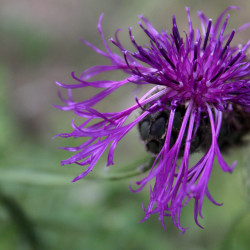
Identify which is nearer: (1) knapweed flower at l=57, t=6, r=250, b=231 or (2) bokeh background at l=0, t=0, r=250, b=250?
(1) knapweed flower at l=57, t=6, r=250, b=231

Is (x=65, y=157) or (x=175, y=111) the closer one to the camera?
(x=175, y=111)

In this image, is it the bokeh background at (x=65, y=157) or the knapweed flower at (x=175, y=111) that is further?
the bokeh background at (x=65, y=157)

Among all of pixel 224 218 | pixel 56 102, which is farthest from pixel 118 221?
pixel 56 102

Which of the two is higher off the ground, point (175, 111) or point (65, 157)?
point (65, 157)

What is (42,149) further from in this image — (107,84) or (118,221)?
(107,84)

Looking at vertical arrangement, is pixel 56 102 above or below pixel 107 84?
above

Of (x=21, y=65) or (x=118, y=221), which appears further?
(x=21, y=65)

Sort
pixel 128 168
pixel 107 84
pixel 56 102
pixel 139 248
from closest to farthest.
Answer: pixel 107 84 < pixel 128 168 < pixel 139 248 < pixel 56 102

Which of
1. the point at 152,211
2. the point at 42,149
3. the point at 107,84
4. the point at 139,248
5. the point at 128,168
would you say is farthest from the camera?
the point at 42,149
